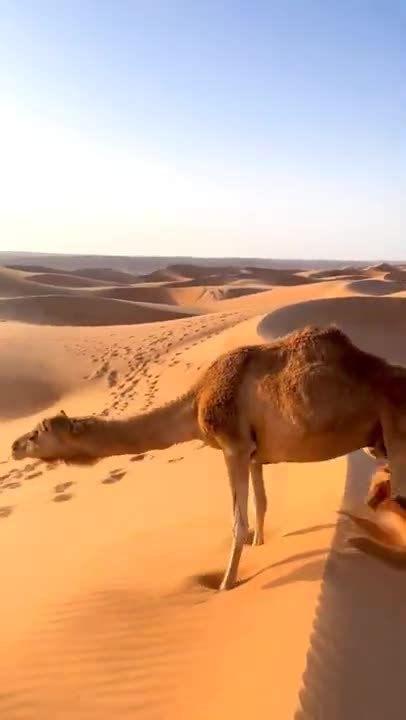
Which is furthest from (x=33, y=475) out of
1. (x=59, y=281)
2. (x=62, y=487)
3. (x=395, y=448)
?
(x=59, y=281)

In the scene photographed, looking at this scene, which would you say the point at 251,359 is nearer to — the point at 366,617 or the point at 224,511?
the point at 366,617

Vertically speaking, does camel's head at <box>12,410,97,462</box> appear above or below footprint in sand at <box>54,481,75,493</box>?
above

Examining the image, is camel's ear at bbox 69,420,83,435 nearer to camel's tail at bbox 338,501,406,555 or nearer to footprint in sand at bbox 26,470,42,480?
camel's tail at bbox 338,501,406,555

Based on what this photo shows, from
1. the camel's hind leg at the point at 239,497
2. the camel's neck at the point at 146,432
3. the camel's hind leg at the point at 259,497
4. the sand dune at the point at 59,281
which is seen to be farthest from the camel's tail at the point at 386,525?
the sand dune at the point at 59,281

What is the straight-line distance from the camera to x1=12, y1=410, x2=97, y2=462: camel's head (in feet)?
20.0

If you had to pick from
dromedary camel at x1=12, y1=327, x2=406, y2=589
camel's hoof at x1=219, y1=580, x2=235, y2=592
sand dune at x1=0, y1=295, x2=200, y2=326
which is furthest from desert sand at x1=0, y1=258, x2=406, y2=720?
sand dune at x1=0, y1=295, x2=200, y2=326

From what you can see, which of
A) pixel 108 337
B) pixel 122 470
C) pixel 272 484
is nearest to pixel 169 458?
pixel 122 470

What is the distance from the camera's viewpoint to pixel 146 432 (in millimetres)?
6125

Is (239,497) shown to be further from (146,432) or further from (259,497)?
(146,432)

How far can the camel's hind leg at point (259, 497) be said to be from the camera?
628 centimetres

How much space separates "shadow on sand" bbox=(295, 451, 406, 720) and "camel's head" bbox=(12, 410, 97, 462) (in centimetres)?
238

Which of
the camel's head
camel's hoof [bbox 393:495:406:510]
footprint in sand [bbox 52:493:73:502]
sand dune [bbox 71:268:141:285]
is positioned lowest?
sand dune [bbox 71:268:141:285]

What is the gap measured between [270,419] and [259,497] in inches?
47.5

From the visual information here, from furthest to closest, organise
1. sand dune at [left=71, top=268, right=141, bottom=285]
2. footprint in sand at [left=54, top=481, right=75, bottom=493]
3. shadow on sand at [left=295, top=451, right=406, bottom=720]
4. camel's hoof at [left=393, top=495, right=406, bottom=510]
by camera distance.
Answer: sand dune at [left=71, top=268, right=141, bottom=285] < footprint in sand at [left=54, top=481, right=75, bottom=493] < camel's hoof at [left=393, top=495, right=406, bottom=510] < shadow on sand at [left=295, top=451, right=406, bottom=720]
